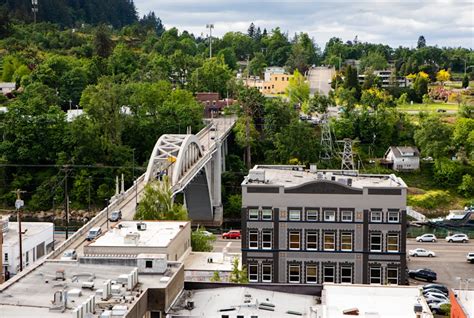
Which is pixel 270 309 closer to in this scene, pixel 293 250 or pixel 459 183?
pixel 293 250

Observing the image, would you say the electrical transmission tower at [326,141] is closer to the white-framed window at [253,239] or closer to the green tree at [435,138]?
the green tree at [435,138]

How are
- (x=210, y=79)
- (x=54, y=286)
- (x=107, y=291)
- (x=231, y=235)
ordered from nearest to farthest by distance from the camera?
(x=107, y=291) → (x=54, y=286) → (x=231, y=235) → (x=210, y=79)

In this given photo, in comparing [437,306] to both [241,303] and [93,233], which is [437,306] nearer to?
[93,233]

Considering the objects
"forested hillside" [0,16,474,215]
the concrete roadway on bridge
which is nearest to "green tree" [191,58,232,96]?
"forested hillside" [0,16,474,215]

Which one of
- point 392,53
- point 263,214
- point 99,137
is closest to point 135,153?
point 99,137

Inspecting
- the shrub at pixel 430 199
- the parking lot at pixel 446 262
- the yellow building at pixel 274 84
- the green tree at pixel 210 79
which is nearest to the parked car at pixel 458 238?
the parking lot at pixel 446 262

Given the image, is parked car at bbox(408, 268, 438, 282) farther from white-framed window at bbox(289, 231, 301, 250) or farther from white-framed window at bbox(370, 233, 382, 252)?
white-framed window at bbox(289, 231, 301, 250)

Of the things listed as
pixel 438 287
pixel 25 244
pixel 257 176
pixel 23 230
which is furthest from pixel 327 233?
pixel 23 230
